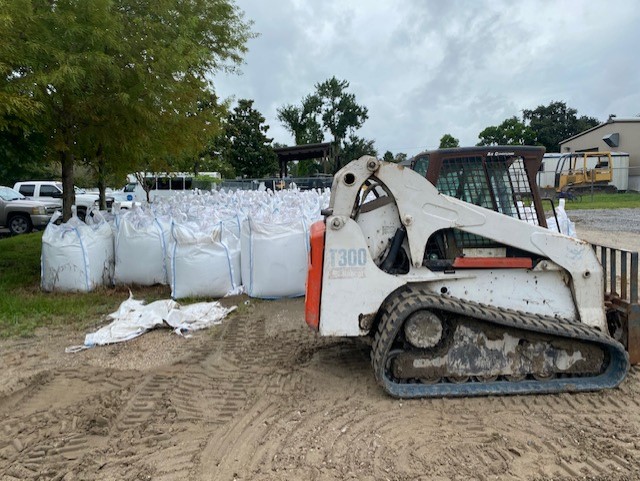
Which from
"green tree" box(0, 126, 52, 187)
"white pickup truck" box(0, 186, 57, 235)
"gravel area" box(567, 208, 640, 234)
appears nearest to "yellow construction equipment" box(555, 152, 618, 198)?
"gravel area" box(567, 208, 640, 234)

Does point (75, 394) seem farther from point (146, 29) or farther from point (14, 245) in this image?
point (14, 245)

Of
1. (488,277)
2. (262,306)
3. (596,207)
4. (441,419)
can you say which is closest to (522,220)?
(488,277)

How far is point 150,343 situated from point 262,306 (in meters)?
1.61

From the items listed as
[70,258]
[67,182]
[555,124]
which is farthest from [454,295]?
[555,124]

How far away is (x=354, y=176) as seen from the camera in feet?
12.5

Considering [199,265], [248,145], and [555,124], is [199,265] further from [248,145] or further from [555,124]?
[555,124]

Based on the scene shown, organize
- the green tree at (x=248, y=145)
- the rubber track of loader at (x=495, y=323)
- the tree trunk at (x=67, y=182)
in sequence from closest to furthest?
the rubber track of loader at (x=495, y=323), the tree trunk at (x=67, y=182), the green tree at (x=248, y=145)

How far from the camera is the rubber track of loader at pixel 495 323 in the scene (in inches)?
141

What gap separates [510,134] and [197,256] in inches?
1921

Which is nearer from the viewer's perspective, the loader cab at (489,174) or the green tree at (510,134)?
the loader cab at (489,174)

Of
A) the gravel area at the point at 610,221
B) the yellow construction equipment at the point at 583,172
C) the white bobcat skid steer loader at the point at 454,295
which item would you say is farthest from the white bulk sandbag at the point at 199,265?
the yellow construction equipment at the point at 583,172

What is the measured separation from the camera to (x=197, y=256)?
262 inches

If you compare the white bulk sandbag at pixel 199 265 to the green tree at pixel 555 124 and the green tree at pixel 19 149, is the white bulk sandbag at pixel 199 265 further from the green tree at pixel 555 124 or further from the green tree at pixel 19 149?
the green tree at pixel 555 124

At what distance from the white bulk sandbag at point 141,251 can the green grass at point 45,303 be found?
17 centimetres
